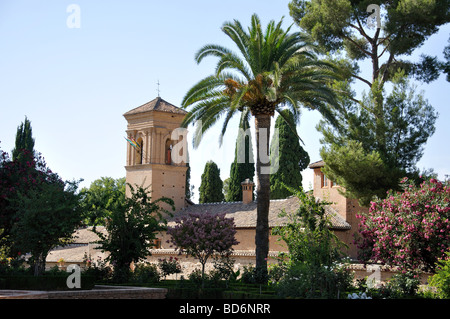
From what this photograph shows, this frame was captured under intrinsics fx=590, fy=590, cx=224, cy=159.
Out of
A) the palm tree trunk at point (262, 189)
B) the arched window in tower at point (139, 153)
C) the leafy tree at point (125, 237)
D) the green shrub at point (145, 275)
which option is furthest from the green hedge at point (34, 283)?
the arched window in tower at point (139, 153)

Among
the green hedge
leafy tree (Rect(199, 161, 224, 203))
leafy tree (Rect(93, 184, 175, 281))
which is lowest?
the green hedge

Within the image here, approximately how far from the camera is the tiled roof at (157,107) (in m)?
42.8

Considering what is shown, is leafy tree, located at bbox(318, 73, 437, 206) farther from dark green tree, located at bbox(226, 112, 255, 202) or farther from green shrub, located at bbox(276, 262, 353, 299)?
dark green tree, located at bbox(226, 112, 255, 202)

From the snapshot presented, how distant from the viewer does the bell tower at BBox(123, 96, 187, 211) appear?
4275 centimetres

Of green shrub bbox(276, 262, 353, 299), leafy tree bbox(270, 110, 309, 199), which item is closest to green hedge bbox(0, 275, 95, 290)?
green shrub bbox(276, 262, 353, 299)

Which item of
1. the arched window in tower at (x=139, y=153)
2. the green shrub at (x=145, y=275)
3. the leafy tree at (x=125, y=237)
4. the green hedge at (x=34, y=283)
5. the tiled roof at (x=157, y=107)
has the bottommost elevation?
the green shrub at (x=145, y=275)

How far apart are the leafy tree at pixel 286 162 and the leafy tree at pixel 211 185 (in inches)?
321

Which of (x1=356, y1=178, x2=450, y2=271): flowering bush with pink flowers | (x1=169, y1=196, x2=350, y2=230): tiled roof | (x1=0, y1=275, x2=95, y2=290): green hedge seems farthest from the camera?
(x1=169, y1=196, x2=350, y2=230): tiled roof

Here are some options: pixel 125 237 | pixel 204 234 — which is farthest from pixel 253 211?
pixel 125 237

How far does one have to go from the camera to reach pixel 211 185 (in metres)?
50.4

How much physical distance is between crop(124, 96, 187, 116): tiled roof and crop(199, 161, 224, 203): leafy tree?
8.75 m

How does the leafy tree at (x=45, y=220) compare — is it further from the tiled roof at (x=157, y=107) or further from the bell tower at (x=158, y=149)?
the tiled roof at (x=157, y=107)

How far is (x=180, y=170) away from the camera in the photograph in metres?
43.9

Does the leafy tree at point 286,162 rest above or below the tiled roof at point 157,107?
below
